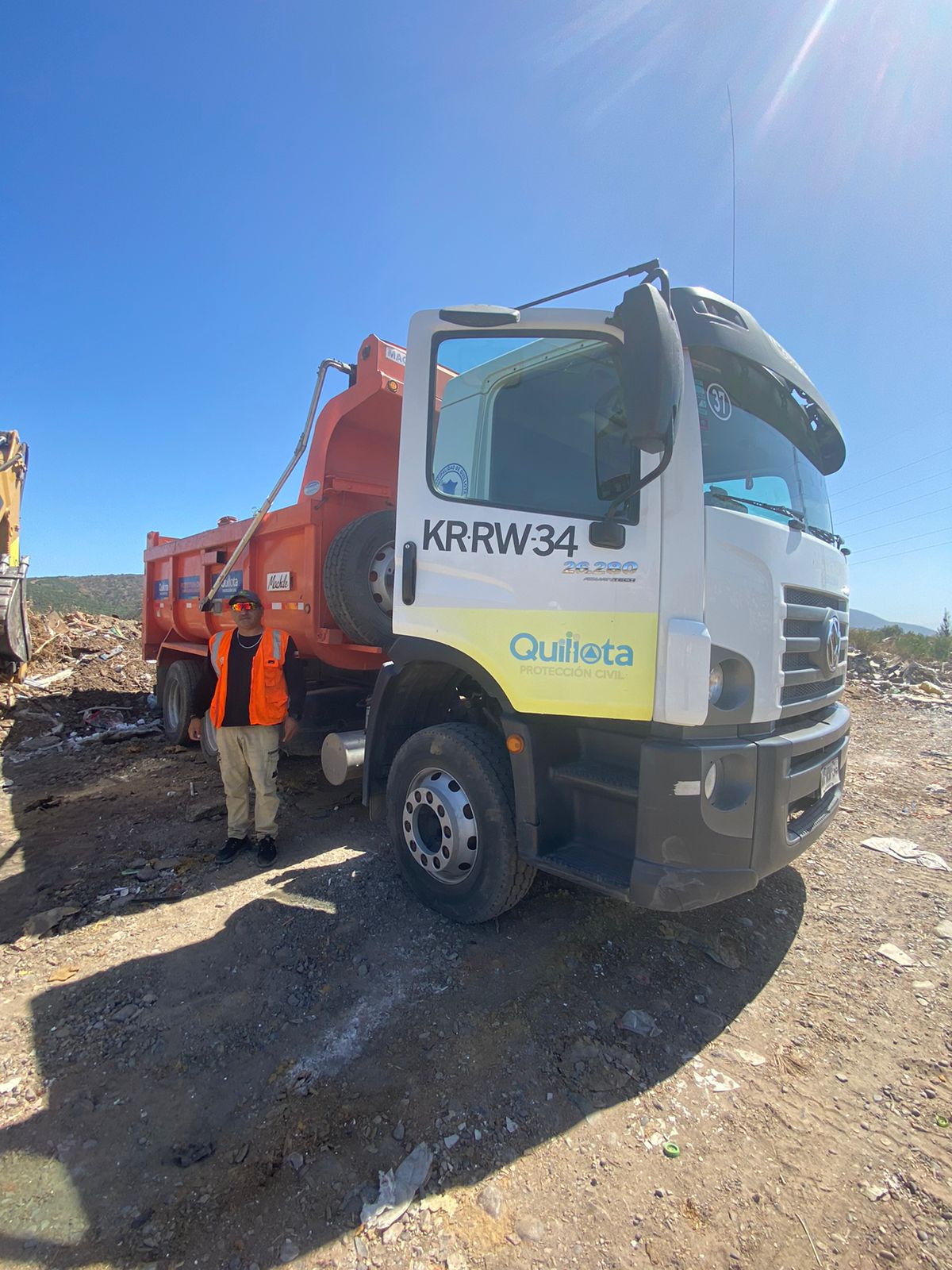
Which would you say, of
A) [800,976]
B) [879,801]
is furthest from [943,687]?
[800,976]

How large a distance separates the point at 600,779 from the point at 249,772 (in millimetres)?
2578

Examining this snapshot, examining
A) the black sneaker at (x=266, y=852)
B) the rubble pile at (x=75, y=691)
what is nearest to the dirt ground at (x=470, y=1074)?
the black sneaker at (x=266, y=852)

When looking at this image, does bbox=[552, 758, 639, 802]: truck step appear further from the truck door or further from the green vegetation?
the green vegetation

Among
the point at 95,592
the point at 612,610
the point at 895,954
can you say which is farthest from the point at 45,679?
the point at 95,592

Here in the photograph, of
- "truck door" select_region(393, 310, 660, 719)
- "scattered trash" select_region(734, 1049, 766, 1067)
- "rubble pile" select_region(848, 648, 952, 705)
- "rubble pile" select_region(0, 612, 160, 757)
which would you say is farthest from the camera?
"rubble pile" select_region(848, 648, 952, 705)

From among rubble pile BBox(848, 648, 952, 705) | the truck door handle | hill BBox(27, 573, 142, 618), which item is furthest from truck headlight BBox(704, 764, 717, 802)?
hill BBox(27, 573, 142, 618)

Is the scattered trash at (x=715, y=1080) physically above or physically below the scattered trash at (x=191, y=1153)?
above

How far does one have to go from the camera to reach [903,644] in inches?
631

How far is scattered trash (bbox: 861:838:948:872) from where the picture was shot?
3840 mm

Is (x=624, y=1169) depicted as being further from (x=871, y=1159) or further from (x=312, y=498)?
(x=312, y=498)

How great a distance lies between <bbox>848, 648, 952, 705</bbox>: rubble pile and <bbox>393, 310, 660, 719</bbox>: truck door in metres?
9.82

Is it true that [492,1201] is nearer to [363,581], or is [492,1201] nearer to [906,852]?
[363,581]

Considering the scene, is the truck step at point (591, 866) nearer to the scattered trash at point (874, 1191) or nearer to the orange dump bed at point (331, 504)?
the scattered trash at point (874, 1191)

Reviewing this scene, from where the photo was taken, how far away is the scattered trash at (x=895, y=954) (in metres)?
2.80
